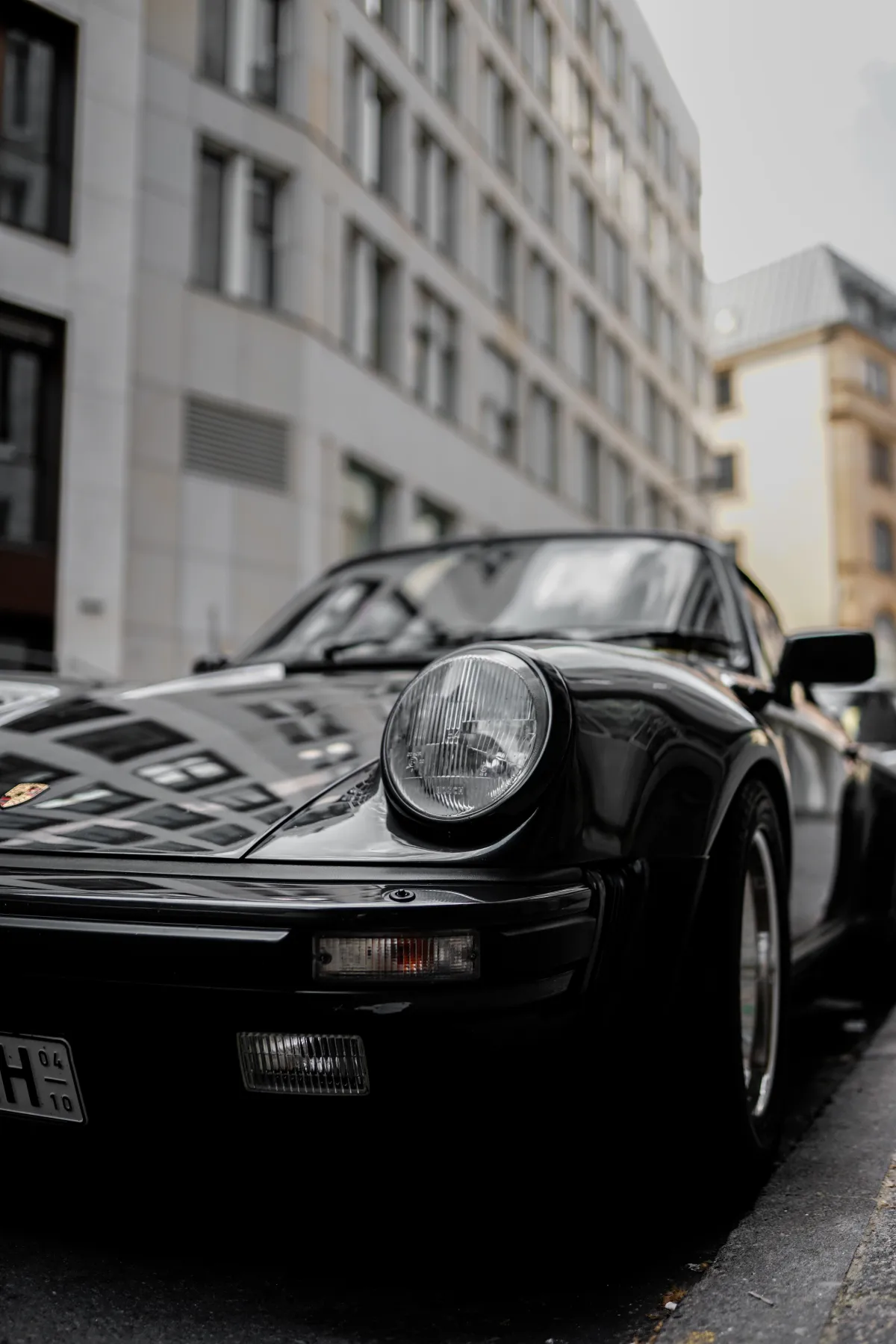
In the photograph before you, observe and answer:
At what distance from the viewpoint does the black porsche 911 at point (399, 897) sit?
5.47ft

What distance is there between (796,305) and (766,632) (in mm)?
44269

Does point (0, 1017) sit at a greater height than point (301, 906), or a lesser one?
lesser

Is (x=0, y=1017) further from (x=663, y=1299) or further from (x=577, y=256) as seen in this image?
(x=577, y=256)

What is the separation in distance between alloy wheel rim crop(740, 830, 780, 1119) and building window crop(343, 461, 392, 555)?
16.1 meters

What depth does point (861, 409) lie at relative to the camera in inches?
1711

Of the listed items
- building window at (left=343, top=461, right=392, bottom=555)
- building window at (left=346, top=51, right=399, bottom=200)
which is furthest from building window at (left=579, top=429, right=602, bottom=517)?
building window at (left=343, top=461, right=392, bottom=555)

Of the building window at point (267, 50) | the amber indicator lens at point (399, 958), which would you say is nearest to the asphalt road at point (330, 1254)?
the amber indicator lens at point (399, 958)

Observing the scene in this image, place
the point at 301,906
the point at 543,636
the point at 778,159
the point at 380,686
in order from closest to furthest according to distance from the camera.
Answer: the point at 301,906 → the point at 380,686 → the point at 543,636 → the point at 778,159

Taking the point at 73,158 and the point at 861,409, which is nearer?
the point at 73,158

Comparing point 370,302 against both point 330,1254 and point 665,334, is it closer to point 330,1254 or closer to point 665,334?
point 665,334

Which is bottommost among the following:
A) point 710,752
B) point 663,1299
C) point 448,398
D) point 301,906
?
point 663,1299

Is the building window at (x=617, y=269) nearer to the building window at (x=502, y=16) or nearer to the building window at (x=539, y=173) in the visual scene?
the building window at (x=539, y=173)

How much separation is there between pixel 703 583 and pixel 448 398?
19.5 m

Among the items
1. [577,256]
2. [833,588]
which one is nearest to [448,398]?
[577,256]
